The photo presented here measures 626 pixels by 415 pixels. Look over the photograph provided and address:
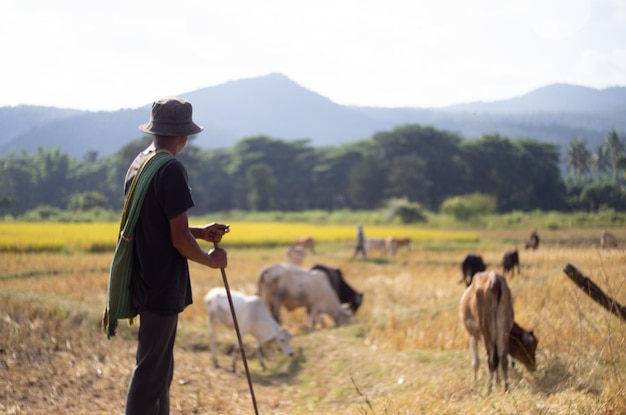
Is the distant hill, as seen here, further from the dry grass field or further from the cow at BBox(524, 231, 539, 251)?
the cow at BBox(524, 231, 539, 251)

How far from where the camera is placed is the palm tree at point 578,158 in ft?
44.1

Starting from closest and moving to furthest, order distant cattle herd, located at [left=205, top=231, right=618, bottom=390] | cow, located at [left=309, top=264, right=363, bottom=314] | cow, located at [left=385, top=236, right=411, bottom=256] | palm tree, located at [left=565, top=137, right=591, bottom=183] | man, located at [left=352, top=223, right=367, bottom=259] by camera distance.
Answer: distant cattle herd, located at [left=205, top=231, right=618, bottom=390] → cow, located at [left=309, top=264, right=363, bottom=314] → palm tree, located at [left=565, top=137, right=591, bottom=183] → man, located at [left=352, top=223, right=367, bottom=259] → cow, located at [left=385, top=236, right=411, bottom=256]

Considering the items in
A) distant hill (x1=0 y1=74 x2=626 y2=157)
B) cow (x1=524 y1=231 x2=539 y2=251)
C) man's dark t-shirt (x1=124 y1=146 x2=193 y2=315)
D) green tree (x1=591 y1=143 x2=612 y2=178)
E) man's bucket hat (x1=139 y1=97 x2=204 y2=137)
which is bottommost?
cow (x1=524 y1=231 x2=539 y2=251)

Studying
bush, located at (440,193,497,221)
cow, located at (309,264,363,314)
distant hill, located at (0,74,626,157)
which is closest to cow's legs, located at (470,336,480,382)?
distant hill, located at (0,74,626,157)

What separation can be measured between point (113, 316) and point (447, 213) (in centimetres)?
3398

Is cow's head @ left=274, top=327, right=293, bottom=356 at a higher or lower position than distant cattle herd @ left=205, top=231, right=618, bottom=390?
lower

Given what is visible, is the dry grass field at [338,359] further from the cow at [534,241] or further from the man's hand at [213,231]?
the cow at [534,241]

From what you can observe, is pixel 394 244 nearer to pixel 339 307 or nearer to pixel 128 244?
pixel 339 307

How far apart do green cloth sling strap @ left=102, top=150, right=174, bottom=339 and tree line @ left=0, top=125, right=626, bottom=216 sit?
13.4 metres

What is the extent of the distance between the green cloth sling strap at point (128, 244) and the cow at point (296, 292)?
7.27 m

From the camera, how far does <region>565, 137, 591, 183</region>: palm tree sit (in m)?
13.4

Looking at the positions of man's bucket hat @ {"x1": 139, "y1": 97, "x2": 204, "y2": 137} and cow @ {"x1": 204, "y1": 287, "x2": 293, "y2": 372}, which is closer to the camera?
man's bucket hat @ {"x1": 139, "y1": 97, "x2": 204, "y2": 137}

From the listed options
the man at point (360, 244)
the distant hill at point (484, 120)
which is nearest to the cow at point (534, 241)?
the distant hill at point (484, 120)

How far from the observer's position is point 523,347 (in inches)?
247
